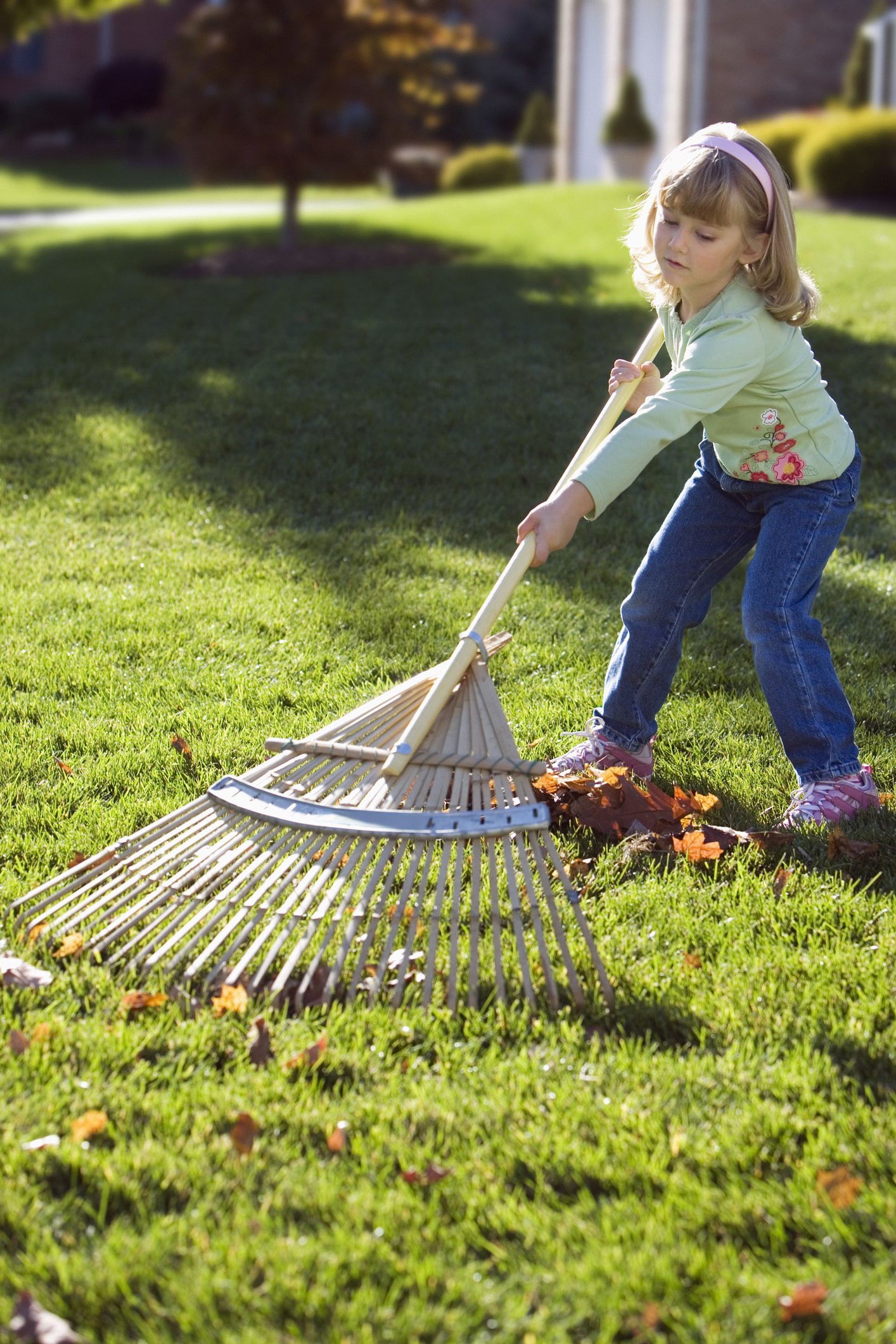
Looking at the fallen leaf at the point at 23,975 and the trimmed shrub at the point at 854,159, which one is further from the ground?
the trimmed shrub at the point at 854,159

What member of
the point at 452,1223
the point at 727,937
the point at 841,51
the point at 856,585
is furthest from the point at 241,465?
the point at 841,51

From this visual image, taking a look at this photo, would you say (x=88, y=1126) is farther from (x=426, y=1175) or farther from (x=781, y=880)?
(x=781, y=880)

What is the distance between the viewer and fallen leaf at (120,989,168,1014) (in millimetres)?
2316

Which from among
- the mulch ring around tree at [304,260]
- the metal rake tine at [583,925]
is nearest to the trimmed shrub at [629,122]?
the mulch ring around tree at [304,260]

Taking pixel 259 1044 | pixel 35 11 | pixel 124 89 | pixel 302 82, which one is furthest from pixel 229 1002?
pixel 124 89

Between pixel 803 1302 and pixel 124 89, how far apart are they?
36.6 m

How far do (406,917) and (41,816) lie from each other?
3.14 feet

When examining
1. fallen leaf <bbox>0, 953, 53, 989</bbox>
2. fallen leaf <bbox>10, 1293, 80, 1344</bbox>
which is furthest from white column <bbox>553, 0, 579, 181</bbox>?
fallen leaf <bbox>10, 1293, 80, 1344</bbox>

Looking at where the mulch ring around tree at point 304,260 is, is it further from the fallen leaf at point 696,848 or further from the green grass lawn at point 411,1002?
the fallen leaf at point 696,848

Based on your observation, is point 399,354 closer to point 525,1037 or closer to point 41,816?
point 41,816

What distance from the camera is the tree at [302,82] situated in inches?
417

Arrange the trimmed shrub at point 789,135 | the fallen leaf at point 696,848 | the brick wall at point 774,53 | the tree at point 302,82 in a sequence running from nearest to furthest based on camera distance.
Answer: the fallen leaf at point 696,848
the tree at point 302,82
the trimmed shrub at point 789,135
the brick wall at point 774,53

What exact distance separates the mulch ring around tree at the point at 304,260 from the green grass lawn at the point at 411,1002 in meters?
3.36

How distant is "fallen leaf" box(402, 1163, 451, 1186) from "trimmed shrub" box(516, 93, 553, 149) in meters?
24.2
